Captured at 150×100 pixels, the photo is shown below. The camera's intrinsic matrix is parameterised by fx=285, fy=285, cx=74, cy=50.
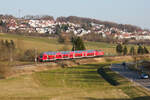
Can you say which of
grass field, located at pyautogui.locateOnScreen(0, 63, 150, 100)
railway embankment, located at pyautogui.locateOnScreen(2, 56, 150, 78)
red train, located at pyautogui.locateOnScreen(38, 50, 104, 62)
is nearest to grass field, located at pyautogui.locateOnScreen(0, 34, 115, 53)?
red train, located at pyautogui.locateOnScreen(38, 50, 104, 62)

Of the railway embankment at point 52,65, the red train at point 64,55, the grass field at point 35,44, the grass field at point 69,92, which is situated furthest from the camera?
the grass field at point 35,44

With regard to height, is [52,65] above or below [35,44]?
below

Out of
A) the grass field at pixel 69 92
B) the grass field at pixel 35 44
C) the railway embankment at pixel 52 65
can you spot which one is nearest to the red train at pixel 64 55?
the railway embankment at pixel 52 65

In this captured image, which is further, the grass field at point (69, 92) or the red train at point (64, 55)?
the red train at point (64, 55)

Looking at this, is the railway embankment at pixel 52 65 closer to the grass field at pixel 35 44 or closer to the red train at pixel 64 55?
the red train at pixel 64 55

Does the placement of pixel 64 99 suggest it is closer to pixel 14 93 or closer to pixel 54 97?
pixel 54 97

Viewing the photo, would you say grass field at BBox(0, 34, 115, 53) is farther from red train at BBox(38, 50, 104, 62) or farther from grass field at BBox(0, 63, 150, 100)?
grass field at BBox(0, 63, 150, 100)

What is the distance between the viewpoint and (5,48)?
6856 centimetres

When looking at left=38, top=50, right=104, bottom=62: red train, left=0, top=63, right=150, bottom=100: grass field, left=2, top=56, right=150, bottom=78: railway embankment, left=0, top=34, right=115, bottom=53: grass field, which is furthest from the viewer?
left=0, top=34, right=115, bottom=53: grass field

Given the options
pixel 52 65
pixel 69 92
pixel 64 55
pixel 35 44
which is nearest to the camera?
pixel 69 92

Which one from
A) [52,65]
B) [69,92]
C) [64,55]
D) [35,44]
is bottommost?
[52,65]

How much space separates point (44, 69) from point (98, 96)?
2744cm

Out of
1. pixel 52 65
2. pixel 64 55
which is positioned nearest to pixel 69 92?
pixel 52 65

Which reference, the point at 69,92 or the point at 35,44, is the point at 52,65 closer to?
the point at 69,92
